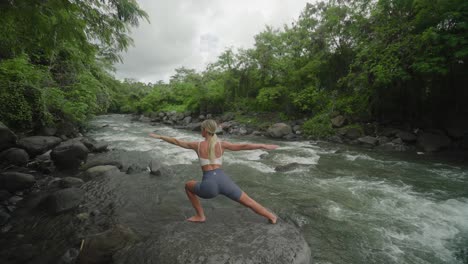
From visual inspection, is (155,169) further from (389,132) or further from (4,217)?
(389,132)

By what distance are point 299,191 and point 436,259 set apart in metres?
2.99

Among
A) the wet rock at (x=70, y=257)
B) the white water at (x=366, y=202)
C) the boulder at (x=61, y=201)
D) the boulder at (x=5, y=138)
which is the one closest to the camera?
the wet rock at (x=70, y=257)

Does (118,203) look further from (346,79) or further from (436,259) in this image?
(346,79)

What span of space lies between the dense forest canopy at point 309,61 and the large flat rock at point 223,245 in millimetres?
3656

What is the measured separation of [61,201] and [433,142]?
572 inches

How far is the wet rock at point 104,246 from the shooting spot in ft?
9.95

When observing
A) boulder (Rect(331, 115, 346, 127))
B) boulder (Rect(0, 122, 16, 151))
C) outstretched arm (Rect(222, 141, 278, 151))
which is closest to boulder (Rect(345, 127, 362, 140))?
boulder (Rect(331, 115, 346, 127))

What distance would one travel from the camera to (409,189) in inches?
241

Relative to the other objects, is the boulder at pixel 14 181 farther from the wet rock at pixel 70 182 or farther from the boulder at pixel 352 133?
the boulder at pixel 352 133

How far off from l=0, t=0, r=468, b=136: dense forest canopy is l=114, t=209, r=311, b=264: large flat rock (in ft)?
12.0

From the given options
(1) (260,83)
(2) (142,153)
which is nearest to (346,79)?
(1) (260,83)

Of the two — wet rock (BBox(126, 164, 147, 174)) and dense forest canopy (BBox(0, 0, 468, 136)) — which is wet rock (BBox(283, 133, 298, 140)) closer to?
dense forest canopy (BBox(0, 0, 468, 136))

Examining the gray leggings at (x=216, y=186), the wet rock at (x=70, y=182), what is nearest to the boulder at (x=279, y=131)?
the wet rock at (x=70, y=182)

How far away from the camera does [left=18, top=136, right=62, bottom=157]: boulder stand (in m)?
7.91
